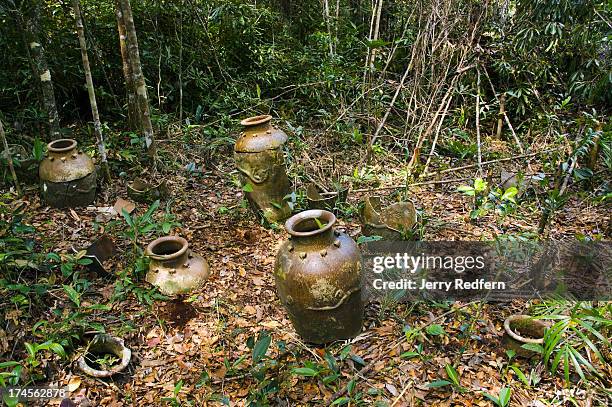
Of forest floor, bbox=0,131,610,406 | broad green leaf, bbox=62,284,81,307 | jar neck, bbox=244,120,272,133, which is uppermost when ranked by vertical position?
jar neck, bbox=244,120,272,133

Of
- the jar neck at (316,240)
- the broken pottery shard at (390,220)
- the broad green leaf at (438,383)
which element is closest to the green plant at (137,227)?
the jar neck at (316,240)

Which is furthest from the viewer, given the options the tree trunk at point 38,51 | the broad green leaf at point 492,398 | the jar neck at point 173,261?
the tree trunk at point 38,51

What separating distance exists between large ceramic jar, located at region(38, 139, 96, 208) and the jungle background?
0.61ft

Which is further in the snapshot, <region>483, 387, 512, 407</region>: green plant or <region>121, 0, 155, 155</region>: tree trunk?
<region>121, 0, 155, 155</region>: tree trunk

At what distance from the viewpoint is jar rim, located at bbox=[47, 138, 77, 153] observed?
13.2 ft

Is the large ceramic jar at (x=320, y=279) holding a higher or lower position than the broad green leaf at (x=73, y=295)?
higher

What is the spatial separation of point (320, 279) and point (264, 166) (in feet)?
5.09

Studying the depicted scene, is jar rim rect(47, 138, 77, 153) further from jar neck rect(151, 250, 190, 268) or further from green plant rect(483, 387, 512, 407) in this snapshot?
green plant rect(483, 387, 512, 407)

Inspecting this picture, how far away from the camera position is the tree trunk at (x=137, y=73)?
3959mm

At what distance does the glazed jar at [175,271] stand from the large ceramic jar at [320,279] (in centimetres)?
87

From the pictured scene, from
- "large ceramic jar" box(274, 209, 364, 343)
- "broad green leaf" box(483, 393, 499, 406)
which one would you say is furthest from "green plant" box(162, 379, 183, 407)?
"broad green leaf" box(483, 393, 499, 406)

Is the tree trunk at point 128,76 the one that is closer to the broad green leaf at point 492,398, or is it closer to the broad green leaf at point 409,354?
the broad green leaf at point 409,354

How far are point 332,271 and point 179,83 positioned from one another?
13.7ft

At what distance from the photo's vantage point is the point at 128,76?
188 inches
